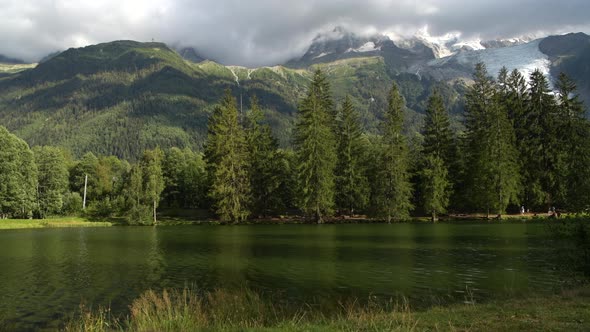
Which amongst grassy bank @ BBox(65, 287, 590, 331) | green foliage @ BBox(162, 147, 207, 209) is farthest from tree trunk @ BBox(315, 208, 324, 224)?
grassy bank @ BBox(65, 287, 590, 331)

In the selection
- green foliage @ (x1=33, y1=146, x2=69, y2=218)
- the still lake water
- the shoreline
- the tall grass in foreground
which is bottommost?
the shoreline

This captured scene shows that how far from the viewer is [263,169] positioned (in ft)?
262

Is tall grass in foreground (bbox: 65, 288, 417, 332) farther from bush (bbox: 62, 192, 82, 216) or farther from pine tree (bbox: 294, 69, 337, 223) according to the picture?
bush (bbox: 62, 192, 82, 216)

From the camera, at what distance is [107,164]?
13138 centimetres

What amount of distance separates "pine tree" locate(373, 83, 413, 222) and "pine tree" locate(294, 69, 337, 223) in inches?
316

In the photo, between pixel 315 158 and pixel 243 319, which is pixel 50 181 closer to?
pixel 315 158

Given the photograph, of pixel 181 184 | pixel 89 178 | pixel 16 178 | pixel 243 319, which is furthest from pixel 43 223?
pixel 243 319

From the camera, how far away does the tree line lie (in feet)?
214

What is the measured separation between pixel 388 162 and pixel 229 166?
26.9 metres

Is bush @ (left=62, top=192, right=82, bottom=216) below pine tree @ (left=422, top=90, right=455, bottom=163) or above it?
below

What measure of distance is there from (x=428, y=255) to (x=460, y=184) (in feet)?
154

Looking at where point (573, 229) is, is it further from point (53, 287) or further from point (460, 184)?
point (460, 184)

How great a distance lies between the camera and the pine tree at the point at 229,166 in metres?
73.0

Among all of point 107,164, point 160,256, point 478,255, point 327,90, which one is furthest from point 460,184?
point 107,164
